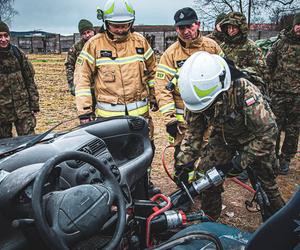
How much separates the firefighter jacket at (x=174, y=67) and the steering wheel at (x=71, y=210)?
2.29 m

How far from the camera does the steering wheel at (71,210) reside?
1374mm

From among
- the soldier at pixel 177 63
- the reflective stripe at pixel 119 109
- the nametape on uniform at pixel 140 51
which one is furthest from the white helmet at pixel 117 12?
the reflective stripe at pixel 119 109

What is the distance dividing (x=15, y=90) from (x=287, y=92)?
3.55 meters

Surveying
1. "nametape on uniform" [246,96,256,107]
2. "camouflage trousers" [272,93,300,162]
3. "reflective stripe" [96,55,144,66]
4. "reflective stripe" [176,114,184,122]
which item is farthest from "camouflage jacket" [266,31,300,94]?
"nametape on uniform" [246,96,256,107]

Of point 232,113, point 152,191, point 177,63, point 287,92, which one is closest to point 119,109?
point 177,63

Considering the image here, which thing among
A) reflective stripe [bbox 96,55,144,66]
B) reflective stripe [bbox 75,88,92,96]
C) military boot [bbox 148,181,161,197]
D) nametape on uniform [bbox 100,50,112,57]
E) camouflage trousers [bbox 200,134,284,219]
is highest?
nametape on uniform [bbox 100,50,112,57]

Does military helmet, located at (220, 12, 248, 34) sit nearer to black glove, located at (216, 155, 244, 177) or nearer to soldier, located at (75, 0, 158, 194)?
soldier, located at (75, 0, 158, 194)

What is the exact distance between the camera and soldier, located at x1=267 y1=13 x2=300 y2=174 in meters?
4.86

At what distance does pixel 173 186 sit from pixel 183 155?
145 centimetres

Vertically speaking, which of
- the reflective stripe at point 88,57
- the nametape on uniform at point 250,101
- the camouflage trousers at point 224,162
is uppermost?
the reflective stripe at point 88,57

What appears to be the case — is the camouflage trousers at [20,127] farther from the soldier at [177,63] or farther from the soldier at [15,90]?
the soldier at [177,63]

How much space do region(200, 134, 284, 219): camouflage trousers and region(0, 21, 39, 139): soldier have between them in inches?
104

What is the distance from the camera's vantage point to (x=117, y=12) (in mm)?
3527

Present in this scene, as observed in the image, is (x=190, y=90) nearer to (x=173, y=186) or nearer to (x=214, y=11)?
(x=173, y=186)
